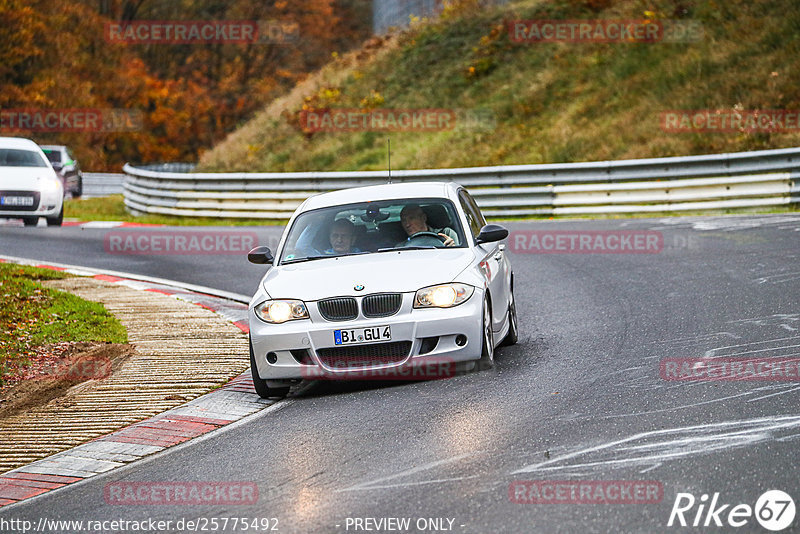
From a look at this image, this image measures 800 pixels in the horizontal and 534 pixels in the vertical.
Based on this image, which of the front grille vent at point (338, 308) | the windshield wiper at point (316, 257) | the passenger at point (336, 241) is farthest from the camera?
the passenger at point (336, 241)

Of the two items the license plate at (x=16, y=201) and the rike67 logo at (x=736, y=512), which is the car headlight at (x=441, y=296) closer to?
the rike67 logo at (x=736, y=512)

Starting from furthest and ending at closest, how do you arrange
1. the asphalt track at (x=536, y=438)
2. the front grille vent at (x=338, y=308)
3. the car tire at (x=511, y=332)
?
the car tire at (x=511, y=332) → the front grille vent at (x=338, y=308) → the asphalt track at (x=536, y=438)

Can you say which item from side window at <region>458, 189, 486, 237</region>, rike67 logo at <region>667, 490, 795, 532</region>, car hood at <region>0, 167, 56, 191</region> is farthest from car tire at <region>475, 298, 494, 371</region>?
car hood at <region>0, 167, 56, 191</region>

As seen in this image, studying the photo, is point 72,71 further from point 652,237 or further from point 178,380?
point 178,380

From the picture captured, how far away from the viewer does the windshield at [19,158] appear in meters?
22.3

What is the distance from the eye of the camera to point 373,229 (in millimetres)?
9734

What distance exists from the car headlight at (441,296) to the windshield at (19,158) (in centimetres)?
1595

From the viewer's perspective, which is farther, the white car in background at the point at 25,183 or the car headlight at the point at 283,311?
the white car in background at the point at 25,183

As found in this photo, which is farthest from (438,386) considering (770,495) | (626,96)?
(626,96)

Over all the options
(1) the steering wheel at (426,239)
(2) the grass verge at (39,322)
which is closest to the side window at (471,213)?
(1) the steering wheel at (426,239)

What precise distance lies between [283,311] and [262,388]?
63 centimetres

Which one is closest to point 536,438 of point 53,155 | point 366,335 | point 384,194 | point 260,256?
point 366,335

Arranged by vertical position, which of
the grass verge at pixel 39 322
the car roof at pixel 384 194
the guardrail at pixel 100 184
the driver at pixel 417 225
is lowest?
the guardrail at pixel 100 184

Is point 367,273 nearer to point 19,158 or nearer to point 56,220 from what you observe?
point 19,158
